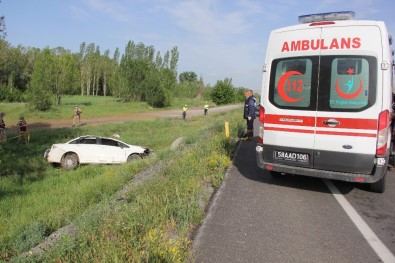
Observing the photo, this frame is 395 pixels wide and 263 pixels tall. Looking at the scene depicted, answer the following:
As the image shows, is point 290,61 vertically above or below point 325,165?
above

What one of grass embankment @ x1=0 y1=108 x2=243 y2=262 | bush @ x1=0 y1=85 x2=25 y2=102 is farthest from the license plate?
bush @ x1=0 y1=85 x2=25 y2=102

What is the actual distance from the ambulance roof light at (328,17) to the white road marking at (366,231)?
298 centimetres

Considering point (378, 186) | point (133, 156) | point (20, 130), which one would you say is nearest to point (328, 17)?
point (378, 186)

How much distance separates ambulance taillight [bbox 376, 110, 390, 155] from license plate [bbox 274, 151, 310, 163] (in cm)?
109

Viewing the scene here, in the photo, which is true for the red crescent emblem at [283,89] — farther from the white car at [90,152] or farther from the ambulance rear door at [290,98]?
the white car at [90,152]

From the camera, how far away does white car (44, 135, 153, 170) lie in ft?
49.1

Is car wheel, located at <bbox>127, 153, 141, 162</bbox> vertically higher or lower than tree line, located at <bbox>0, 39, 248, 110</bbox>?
lower

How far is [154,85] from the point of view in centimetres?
5531

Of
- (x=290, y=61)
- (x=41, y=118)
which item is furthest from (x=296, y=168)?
(x=41, y=118)

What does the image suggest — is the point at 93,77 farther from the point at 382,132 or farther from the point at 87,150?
the point at 382,132

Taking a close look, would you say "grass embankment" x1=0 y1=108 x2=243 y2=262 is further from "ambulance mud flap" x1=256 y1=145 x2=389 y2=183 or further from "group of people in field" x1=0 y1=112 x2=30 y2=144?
"group of people in field" x1=0 y1=112 x2=30 y2=144

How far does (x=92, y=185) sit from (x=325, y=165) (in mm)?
6520

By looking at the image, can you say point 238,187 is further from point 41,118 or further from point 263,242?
point 41,118

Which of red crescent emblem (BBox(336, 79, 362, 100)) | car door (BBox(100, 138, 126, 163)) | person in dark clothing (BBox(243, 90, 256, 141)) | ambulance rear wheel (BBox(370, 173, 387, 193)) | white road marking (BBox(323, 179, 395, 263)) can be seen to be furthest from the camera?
car door (BBox(100, 138, 126, 163))
